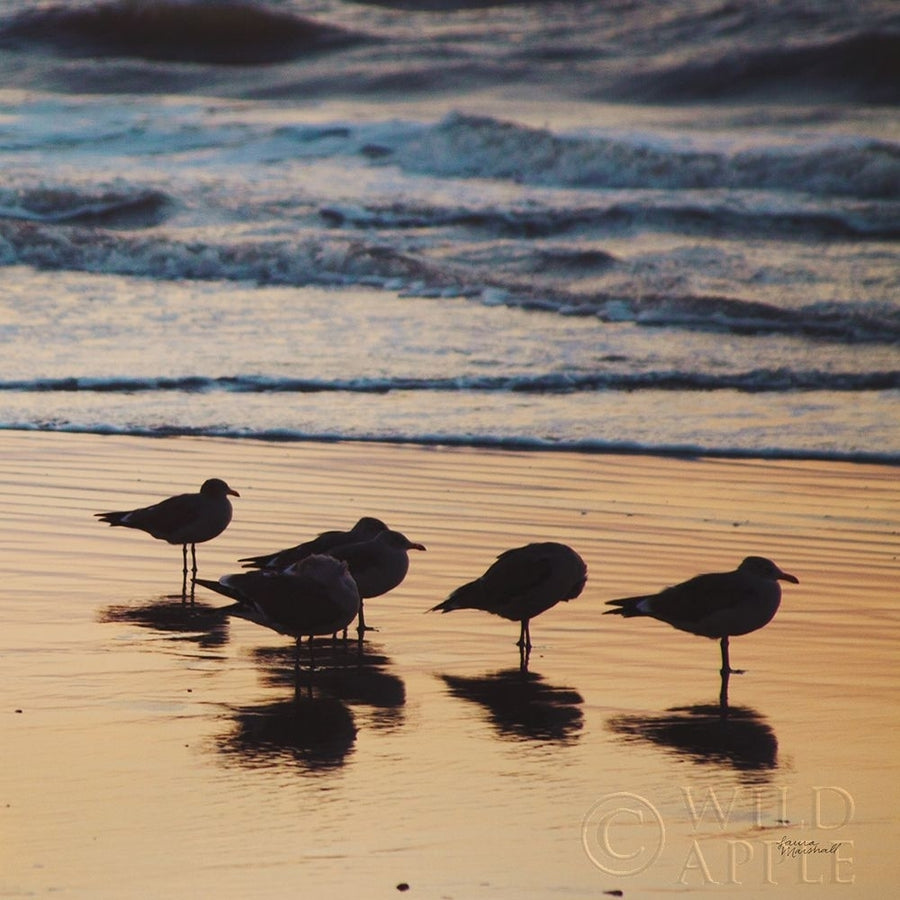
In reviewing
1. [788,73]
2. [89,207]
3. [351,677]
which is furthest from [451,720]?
[788,73]

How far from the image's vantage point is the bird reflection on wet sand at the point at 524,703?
6.04 metres

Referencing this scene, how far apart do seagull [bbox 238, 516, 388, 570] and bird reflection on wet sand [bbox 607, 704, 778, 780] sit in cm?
194

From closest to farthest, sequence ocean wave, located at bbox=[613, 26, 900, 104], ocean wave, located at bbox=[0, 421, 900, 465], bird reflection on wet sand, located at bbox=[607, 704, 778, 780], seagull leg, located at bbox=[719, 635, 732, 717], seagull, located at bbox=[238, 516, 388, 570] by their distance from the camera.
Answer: bird reflection on wet sand, located at bbox=[607, 704, 778, 780] → seagull leg, located at bbox=[719, 635, 732, 717] → seagull, located at bbox=[238, 516, 388, 570] → ocean wave, located at bbox=[0, 421, 900, 465] → ocean wave, located at bbox=[613, 26, 900, 104]

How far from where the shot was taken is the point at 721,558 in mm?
8711

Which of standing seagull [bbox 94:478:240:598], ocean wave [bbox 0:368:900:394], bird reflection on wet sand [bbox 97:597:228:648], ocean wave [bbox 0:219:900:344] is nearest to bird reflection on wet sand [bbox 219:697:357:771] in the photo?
bird reflection on wet sand [bbox 97:597:228:648]

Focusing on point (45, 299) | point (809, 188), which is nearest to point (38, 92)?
point (809, 188)

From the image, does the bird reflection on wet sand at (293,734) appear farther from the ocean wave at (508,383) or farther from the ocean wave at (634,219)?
the ocean wave at (634,219)

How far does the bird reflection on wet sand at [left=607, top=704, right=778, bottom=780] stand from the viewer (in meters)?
5.77

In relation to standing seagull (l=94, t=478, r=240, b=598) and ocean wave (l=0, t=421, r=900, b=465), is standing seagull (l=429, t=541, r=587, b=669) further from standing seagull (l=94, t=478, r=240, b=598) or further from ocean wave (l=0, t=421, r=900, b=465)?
ocean wave (l=0, t=421, r=900, b=465)

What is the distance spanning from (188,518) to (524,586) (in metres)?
1.96

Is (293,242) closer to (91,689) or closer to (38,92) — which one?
(91,689)

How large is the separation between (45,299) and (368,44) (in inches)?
1083
